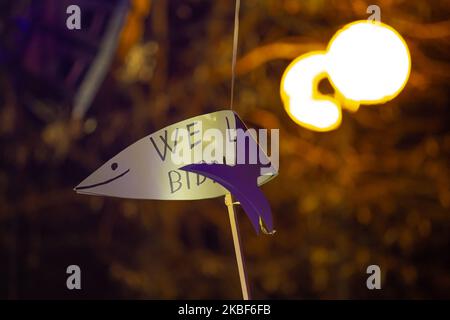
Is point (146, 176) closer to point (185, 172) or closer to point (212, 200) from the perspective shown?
point (185, 172)

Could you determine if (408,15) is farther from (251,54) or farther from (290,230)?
(290,230)

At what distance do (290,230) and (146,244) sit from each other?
492 millimetres

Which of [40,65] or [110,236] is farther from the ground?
[40,65]

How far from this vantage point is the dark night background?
90.4 inches

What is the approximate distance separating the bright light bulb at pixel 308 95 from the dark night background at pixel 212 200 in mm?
31

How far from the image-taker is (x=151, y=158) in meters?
1.23

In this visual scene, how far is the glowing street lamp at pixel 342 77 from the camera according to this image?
2.28 metres

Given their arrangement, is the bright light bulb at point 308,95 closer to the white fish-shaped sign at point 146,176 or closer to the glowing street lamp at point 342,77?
the glowing street lamp at point 342,77

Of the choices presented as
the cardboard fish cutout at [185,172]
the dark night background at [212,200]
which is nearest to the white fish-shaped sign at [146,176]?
the cardboard fish cutout at [185,172]

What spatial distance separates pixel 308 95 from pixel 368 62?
0.22 metres

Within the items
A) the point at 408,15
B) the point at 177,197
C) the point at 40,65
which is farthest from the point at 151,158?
the point at 408,15

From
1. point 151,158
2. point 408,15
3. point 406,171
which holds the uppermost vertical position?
point 408,15

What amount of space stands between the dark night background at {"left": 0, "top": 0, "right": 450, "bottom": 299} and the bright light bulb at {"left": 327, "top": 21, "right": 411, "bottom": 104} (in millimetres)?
44
